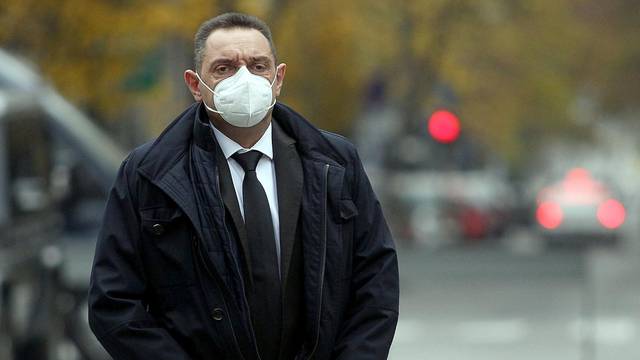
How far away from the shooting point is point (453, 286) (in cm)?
2505

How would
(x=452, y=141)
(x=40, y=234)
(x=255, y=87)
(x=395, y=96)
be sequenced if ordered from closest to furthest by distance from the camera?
(x=255, y=87), (x=40, y=234), (x=452, y=141), (x=395, y=96)

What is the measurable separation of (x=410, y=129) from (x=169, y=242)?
93.3 feet

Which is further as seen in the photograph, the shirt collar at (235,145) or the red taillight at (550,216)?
the red taillight at (550,216)

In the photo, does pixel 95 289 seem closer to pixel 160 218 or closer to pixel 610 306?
pixel 160 218

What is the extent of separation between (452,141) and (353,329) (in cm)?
2063

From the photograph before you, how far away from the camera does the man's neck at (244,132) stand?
4355 mm

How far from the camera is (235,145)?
172 inches

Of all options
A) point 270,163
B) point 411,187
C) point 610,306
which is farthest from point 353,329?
point 411,187

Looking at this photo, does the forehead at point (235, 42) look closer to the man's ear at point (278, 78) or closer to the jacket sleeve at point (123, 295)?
the man's ear at point (278, 78)

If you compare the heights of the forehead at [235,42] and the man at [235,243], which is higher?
the forehead at [235,42]

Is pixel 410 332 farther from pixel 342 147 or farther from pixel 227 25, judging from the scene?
pixel 227 25

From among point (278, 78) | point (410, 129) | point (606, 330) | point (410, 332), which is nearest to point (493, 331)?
point (410, 332)

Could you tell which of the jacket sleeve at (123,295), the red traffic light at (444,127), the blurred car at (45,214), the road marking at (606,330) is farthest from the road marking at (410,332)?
the jacket sleeve at (123,295)

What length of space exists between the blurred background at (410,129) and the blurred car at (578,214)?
40 mm
